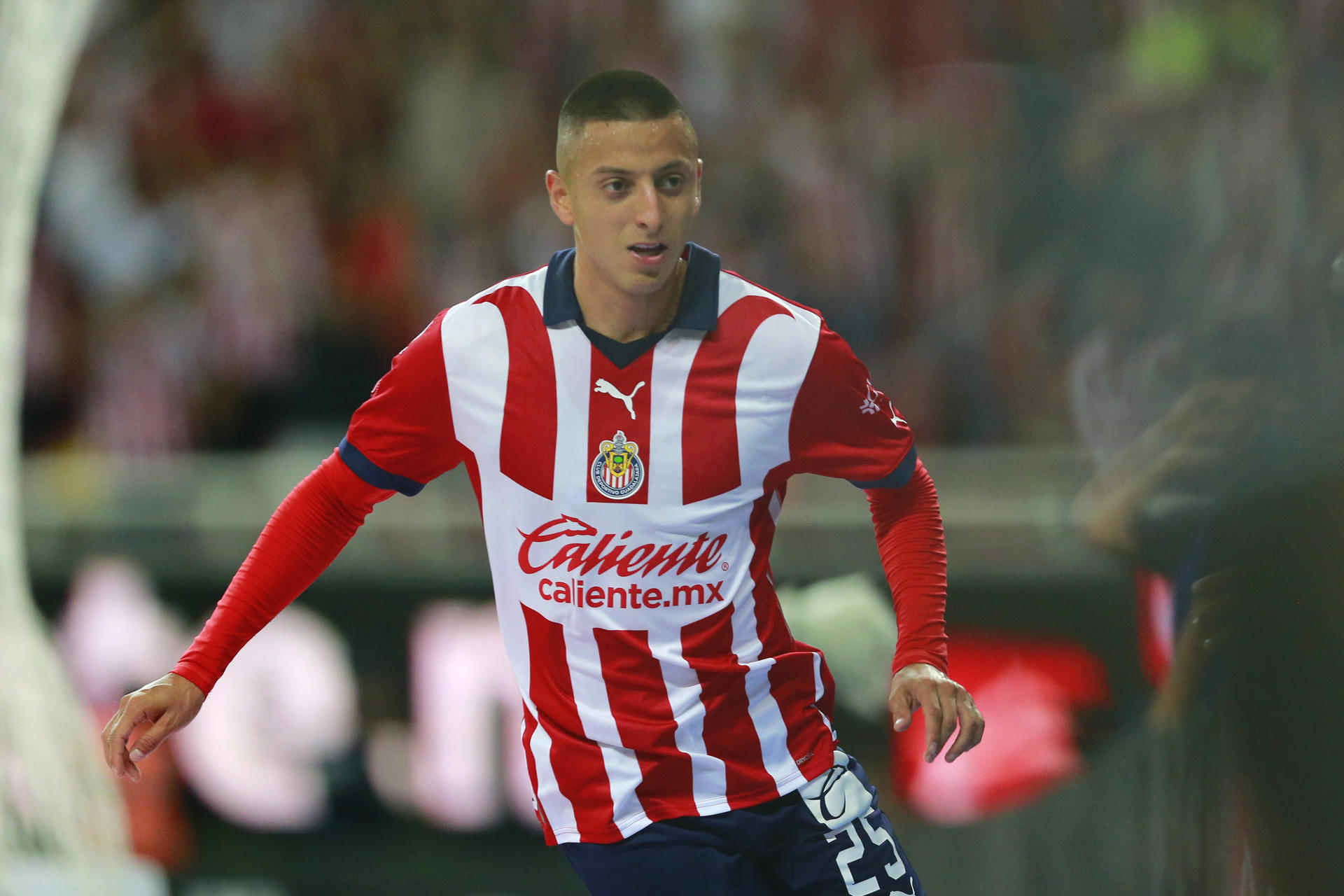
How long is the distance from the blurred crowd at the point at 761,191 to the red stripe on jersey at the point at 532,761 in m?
1.87

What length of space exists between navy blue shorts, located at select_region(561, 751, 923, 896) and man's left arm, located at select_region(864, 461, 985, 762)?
6.7 inches

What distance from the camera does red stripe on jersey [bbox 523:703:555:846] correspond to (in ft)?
7.48

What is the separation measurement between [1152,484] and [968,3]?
1.91 m

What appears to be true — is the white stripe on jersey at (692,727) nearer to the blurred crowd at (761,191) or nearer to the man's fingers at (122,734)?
the man's fingers at (122,734)

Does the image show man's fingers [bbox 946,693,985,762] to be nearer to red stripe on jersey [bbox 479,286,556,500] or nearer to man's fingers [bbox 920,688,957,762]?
man's fingers [bbox 920,688,957,762]

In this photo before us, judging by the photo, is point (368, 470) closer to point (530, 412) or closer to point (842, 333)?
point (530, 412)

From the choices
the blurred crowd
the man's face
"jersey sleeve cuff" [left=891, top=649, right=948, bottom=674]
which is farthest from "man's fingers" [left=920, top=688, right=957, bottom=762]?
the blurred crowd

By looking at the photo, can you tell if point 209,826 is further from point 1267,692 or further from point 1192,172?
point 1192,172

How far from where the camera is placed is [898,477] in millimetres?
2318

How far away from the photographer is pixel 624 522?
220cm

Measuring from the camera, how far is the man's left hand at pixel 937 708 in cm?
209

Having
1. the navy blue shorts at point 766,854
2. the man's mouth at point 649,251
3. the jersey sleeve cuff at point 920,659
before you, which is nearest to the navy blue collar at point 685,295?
the man's mouth at point 649,251

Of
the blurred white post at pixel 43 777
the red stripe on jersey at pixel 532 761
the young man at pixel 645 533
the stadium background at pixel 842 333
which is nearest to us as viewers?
the young man at pixel 645 533

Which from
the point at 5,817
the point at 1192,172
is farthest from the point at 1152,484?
the point at 5,817
